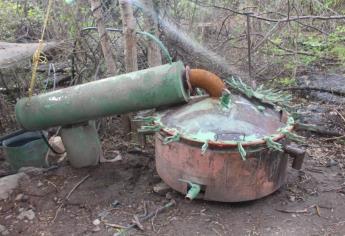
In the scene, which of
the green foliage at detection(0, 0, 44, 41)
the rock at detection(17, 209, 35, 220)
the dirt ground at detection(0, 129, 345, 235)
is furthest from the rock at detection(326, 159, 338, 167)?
the green foliage at detection(0, 0, 44, 41)

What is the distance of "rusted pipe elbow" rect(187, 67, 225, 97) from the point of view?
12.2ft

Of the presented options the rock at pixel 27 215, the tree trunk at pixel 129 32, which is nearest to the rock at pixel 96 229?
the rock at pixel 27 215

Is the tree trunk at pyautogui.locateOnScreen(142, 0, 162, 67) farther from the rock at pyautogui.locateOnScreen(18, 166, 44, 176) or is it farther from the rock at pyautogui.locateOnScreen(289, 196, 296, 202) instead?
the rock at pyautogui.locateOnScreen(289, 196, 296, 202)

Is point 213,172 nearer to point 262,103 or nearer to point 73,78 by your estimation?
point 262,103

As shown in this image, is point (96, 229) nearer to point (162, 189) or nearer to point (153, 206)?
point (153, 206)

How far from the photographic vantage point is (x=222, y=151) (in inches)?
132

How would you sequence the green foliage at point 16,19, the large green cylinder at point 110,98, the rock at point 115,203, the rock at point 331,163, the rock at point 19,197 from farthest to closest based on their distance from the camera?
the green foliage at point 16,19 → the rock at point 331,163 → the rock at point 19,197 → the rock at point 115,203 → the large green cylinder at point 110,98

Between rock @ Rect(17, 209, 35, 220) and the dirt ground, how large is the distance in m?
0.04

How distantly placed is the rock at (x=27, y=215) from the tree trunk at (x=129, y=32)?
1.85 meters

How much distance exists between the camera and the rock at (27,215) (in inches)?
145

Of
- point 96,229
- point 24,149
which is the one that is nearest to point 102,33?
point 24,149

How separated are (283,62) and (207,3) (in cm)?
164

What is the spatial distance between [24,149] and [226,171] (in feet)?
7.67

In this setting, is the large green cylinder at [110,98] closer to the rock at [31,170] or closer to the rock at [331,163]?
the rock at [31,170]
